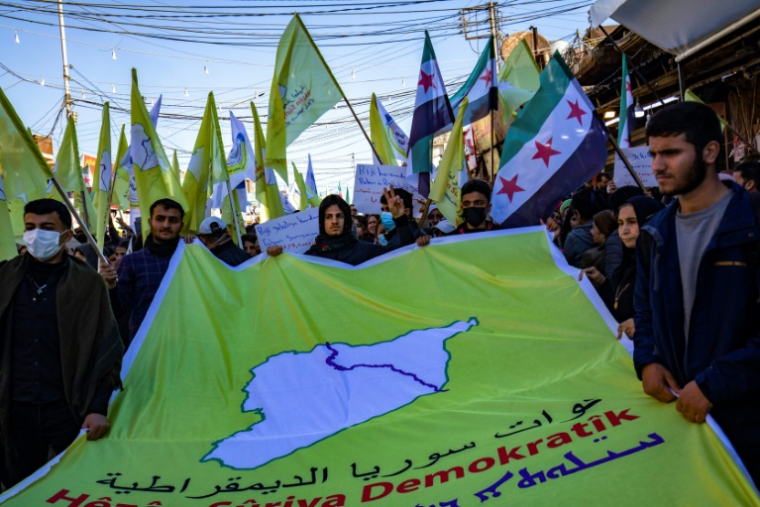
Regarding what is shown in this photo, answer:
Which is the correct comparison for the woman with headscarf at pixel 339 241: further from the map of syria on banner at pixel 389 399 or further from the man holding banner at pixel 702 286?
the man holding banner at pixel 702 286

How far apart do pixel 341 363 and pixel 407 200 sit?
2915 mm

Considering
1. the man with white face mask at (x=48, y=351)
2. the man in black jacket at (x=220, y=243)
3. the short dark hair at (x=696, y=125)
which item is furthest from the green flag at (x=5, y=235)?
the short dark hair at (x=696, y=125)

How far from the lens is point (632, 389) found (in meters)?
2.38

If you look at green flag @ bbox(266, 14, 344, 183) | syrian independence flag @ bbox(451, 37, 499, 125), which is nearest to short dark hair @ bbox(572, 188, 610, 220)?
syrian independence flag @ bbox(451, 37, 499, 125)

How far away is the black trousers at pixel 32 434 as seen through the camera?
259cm

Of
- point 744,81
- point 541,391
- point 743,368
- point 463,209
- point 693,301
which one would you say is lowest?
point 541,391

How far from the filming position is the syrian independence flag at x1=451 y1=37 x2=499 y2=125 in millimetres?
6785

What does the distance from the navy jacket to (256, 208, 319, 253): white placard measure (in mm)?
3642

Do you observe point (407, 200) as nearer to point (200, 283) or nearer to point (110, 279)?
point (200, 283)

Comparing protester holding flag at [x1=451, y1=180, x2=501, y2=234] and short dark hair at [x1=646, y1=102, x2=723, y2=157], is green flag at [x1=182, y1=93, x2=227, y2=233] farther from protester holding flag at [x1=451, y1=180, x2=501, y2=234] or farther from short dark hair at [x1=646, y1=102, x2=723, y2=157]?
short dark hair at [x1=646, y1=102, x2=723, y2=157]

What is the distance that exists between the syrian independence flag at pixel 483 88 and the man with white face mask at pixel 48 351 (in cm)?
505

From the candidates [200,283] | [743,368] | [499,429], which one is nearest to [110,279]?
[200,283]

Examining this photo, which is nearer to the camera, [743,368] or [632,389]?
[743,368]

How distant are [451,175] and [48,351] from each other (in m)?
3.47
